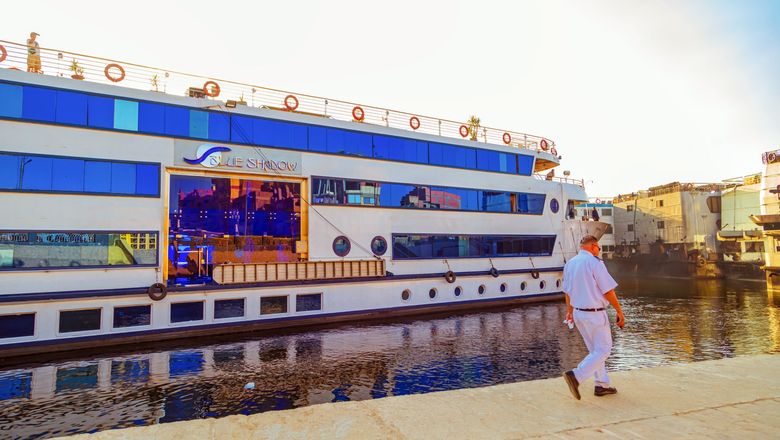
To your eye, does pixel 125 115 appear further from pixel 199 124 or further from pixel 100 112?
pixel 199 124

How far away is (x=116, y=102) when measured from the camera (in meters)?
15.7

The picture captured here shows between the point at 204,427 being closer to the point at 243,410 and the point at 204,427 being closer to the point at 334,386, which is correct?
the point at 243,410

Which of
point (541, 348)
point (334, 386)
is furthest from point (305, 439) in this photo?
point (541, 348)

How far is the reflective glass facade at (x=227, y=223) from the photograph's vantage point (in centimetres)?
1784

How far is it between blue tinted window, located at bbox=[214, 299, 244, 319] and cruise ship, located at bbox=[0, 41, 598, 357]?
0.05 m

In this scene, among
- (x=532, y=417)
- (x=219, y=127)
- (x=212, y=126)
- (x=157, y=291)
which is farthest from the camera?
(x=219, y=127)

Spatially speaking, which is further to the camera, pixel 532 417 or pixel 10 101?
pixel 10 101

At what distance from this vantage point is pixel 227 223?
1877 centimetres

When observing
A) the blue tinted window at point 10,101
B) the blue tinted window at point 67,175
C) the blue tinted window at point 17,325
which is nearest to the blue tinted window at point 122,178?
the blue tinted window at point 67,175

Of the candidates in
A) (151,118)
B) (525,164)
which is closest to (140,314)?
(151,118)

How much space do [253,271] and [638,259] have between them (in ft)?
175

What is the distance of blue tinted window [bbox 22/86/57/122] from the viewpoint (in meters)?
14.3

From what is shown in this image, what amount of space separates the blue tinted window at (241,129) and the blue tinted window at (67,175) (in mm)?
5294

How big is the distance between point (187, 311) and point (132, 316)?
1717mm
